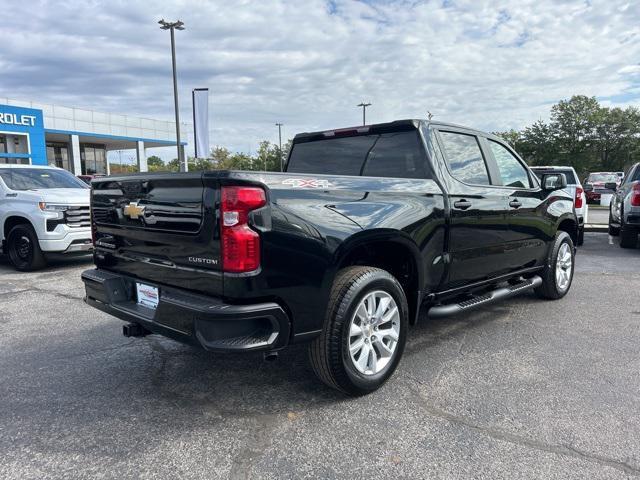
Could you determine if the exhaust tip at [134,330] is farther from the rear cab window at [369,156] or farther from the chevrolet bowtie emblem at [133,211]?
the rear cab window at [369,156]

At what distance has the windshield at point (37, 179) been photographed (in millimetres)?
8336

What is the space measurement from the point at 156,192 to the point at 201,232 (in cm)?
55

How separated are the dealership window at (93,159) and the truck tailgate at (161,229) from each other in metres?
38.4

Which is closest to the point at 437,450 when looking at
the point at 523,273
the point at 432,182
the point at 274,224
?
the point at 274,224

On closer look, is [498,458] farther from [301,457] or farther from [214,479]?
[214,479]

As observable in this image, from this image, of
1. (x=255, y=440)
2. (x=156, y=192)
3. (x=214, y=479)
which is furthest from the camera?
(x=156, y=192)

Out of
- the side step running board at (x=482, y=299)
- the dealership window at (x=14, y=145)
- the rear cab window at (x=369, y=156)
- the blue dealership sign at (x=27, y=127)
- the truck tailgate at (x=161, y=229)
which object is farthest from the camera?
the dealership window at (x=14, y=145)

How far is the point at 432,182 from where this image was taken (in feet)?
12.7

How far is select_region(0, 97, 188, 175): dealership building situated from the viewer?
95.6 ft

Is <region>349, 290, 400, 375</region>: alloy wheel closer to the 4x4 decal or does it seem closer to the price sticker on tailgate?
the 4x4 decal

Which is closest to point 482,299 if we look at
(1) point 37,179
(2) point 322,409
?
(2) point 322,409

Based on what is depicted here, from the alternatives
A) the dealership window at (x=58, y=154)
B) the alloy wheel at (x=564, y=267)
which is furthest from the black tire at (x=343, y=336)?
the dealership window at (x=58, y=154)

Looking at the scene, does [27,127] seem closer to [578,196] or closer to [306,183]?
[578,196]

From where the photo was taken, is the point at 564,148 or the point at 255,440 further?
the point at 564,148
